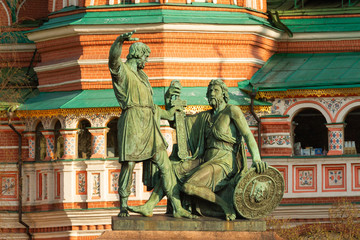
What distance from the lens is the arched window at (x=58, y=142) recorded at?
3142cm

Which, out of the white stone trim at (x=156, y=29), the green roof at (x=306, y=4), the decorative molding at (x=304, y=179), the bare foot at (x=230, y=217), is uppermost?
the green roof at (x=306, y=4)

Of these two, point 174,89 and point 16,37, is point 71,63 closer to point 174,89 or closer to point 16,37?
point 16,37

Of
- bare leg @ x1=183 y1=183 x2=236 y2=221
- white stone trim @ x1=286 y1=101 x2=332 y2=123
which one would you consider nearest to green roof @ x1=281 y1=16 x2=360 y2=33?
white stone trim @ x1=286 y1=101 x2=332 y2=123

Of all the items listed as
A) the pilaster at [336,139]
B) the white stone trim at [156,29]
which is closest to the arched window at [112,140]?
the white stone trim at [156,29]

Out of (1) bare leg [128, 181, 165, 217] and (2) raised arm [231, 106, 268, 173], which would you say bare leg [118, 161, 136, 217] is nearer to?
(1) bare leg [128, 181, 165, 217]

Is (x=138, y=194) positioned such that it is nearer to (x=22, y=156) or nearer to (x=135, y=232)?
(x=22, y=156)

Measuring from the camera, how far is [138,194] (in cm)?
3034

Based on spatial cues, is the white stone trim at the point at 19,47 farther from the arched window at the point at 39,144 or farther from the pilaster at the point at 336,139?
the pilaster at the point at 336,139

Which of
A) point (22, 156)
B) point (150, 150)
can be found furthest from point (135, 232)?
point (22, 156)

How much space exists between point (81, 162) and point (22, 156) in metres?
1.94

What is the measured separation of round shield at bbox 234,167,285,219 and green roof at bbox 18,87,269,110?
10.7m

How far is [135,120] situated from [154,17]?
11434 mm

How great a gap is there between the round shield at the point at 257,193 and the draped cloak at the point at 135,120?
1445mm

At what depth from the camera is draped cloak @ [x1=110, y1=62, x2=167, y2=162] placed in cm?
1947
